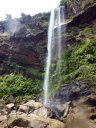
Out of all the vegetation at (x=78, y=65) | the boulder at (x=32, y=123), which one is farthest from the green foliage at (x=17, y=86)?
the boulder at (x=32, y=123)

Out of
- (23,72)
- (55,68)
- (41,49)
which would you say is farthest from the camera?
(41,49)

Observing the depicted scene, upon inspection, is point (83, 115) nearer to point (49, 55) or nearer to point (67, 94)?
point (67, 94)

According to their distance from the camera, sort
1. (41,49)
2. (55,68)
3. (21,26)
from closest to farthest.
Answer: (55,68) → (41,49) → (21,26)

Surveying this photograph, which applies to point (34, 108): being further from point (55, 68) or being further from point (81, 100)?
point (55, 68)

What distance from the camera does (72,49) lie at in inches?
624

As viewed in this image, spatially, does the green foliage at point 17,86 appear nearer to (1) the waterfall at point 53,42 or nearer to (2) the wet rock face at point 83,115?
(1) the waterfall at point 53,42

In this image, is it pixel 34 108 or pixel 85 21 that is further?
pixel 85 21

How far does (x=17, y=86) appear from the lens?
14414mm

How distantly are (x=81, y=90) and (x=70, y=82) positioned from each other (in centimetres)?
144

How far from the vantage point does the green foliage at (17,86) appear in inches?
529

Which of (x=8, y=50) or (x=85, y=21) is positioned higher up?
(x=85, y=21)

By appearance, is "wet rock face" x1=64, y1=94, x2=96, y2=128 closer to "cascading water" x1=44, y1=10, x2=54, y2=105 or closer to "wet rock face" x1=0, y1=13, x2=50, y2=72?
"cascading water" x1=44, y1=10, x2=54, y2=105

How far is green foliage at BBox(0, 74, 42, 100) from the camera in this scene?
13443mm

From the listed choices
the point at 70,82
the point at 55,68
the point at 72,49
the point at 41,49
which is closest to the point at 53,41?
the point at 41,49
